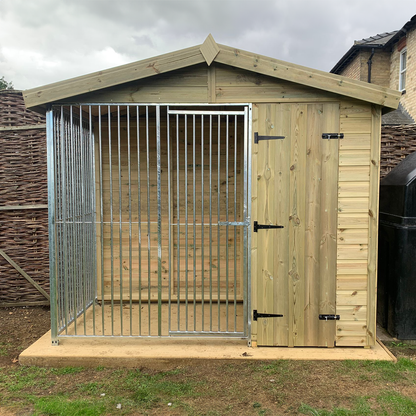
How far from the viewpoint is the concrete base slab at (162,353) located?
320 centimetres

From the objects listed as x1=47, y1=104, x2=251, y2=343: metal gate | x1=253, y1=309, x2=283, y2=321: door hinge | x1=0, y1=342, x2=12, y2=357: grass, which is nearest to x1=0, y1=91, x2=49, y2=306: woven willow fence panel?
x1=47, y1=104, x2=251, y2=343: metal gate

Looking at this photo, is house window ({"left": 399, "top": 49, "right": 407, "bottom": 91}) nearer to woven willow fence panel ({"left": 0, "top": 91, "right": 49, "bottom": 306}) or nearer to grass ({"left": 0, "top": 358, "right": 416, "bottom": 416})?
grass ({"left": 0, "top": 358, "right": 416, "bottom": 416})

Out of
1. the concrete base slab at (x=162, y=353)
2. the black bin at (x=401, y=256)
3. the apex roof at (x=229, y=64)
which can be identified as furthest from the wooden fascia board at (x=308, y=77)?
the concrete base slab at (x=162, y=353)

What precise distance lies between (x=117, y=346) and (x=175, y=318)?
865 mm

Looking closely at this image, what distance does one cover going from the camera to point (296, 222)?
3.33 metres

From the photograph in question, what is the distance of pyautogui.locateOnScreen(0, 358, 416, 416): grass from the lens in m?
2.56

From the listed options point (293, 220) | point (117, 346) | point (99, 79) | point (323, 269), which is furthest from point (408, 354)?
point (99, 79)

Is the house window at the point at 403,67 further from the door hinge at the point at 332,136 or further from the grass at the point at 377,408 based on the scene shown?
the grass at the point at 377,408

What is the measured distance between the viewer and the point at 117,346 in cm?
342

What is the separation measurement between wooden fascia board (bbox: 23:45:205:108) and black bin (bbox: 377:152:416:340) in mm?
2388

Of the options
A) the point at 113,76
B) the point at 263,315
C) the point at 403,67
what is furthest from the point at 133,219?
the point at 403,67

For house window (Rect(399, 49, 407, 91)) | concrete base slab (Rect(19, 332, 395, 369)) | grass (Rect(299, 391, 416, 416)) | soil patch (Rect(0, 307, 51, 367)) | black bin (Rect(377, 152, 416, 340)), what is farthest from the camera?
house window (Rect(399, 49, 407, 91))

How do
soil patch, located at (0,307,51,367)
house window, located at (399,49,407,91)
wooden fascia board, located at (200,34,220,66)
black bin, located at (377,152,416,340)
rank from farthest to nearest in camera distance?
house window, located at (399,49,407,91) < soil patch, located at (0,307,51,367) < black bin, located at (377,152,416,340) < wooden fascia board, located at (200,34,220,66)

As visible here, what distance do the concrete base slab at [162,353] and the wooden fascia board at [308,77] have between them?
92.5 inches
